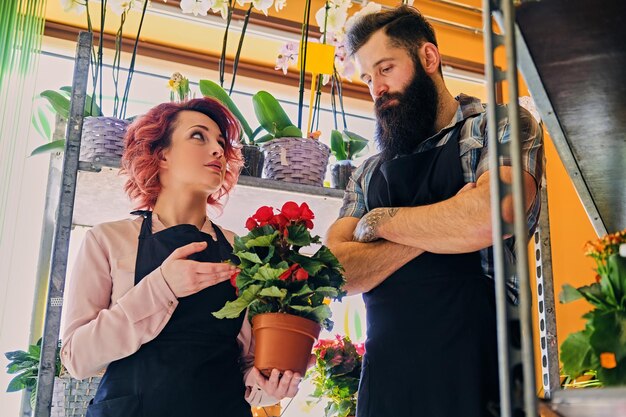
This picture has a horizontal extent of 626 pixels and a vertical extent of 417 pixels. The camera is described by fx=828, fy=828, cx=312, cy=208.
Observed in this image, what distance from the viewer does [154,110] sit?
2174 millimetres

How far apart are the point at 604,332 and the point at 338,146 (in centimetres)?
→ 161

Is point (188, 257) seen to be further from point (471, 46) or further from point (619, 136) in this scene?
point (471, 46)

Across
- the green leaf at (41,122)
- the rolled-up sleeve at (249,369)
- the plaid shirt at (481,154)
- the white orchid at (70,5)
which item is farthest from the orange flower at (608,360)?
the green leaf at (41,122)

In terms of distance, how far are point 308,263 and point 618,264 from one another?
80cm

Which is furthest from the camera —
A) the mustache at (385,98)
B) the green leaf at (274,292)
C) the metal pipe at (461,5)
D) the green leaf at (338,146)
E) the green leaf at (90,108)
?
the metal pipe at (461,5)

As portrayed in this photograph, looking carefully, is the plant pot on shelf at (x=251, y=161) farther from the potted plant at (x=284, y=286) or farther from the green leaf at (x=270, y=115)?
the potted plant at (x=284, y=286)

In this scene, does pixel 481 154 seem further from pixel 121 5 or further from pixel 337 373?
pixel 121 5

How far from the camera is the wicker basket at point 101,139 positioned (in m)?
2.10

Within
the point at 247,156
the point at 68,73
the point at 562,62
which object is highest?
the point at 68,73

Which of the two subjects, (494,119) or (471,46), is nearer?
(494,119)

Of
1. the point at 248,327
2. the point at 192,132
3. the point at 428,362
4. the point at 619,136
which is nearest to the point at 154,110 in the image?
the point at 192,132

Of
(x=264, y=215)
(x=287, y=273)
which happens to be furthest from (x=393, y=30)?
(x=287, y=273)

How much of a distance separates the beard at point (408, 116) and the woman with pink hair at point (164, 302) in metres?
0.43

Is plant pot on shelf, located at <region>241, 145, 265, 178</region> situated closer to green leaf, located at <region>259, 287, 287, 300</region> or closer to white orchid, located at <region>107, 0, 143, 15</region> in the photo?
white orchid, located at <region>107, 0, 143, 15</region>
